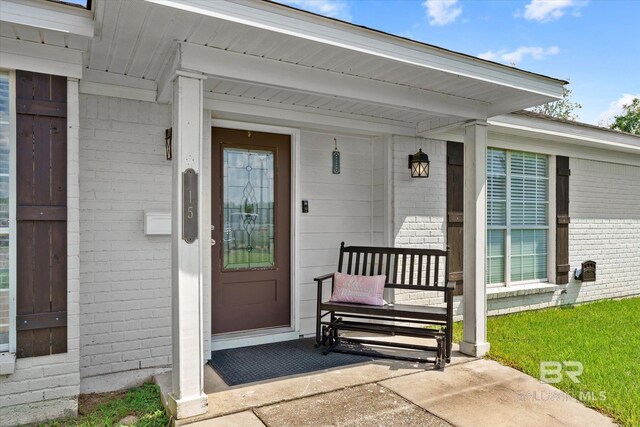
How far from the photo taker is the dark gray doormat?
3.29 meters

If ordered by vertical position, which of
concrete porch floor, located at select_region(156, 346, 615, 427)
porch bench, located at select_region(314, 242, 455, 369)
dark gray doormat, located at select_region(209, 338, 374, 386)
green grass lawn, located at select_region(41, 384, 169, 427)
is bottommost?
green grass lawn, located at select_region(41, 384, 169, 427)

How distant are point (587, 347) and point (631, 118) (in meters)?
18.9

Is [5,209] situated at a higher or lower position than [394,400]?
higher

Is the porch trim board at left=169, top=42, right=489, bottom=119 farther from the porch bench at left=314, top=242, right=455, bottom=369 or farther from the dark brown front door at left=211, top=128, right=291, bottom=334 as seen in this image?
the porch bench at left=314, top=242, right=455, bottom=369

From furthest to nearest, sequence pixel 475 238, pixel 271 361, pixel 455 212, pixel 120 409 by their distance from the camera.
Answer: pixel 455 212 → pixel 475 238 → pixel 271 361 → pixel 120 409

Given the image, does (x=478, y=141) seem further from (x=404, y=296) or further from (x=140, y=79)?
(x=140, y=79)

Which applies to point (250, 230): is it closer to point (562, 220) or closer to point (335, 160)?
point (335, 160)

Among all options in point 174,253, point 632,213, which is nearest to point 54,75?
point 174,253

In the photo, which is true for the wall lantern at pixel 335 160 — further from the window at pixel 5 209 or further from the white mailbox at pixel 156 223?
the window at pixel 5 209

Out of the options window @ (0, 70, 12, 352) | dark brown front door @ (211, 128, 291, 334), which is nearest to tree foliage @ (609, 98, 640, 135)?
dark brown front door @ (211, 128, 291, 334)

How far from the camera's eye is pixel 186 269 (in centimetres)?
259

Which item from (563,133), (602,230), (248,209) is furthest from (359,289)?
(602,230)

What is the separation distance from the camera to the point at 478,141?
376 cm

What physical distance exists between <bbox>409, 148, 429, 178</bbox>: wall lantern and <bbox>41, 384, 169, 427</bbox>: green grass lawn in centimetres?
302
